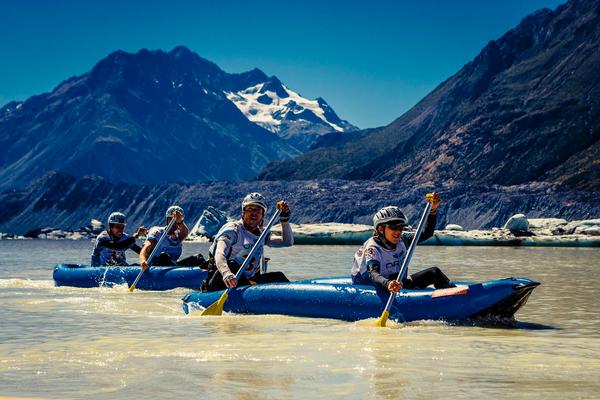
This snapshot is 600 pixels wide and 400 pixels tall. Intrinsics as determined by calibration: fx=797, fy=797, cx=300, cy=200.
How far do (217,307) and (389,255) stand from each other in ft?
10.7

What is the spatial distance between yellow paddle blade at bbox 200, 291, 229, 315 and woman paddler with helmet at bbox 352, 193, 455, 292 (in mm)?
2401

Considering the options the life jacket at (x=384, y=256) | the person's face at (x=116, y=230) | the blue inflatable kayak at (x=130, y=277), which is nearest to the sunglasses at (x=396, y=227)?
the life jacket at (x=384, y=256)

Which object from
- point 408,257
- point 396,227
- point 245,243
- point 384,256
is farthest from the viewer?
point 245,243

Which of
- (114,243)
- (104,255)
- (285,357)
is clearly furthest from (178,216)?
(285,357)

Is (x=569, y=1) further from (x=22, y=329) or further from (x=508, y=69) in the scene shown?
(x=22, y=329)

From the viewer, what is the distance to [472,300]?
11719mm

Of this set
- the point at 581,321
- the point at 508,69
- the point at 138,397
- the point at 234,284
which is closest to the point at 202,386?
the point at 138,397

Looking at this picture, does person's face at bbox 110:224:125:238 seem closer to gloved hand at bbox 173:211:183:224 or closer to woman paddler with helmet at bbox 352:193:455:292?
gloved hand at bbox 173:211:183:224

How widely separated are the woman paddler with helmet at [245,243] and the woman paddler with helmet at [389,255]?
1.83 meters

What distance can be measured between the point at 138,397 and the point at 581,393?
3791 millimetres

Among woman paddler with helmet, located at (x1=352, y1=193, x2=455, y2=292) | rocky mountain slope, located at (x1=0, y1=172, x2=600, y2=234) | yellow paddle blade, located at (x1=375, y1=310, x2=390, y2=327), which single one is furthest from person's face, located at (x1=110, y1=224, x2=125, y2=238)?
rocky mountain slope, located at (x1=0, y1=172, x2=600, y2=234)

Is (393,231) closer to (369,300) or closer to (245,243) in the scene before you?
(369,300)

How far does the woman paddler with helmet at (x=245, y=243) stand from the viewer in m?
14.2

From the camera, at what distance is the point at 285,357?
897 cm
